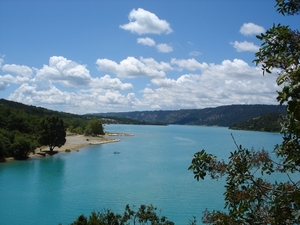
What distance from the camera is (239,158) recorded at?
394cm

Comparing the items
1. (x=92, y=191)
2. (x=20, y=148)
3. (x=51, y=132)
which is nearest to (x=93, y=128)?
(x=51, y=132)

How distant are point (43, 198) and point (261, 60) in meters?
25.5

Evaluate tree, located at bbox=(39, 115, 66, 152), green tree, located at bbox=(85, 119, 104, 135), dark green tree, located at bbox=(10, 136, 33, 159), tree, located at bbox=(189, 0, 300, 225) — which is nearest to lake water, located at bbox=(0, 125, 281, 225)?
dark green tree, located at bbox=(10, 136, 33, 159)

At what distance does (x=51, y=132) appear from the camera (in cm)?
5259

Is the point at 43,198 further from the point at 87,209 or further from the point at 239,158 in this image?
the point at 239,158

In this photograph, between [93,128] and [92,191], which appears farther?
[93,128]

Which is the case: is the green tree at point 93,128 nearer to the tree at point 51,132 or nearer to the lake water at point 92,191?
the tree at point 51,132

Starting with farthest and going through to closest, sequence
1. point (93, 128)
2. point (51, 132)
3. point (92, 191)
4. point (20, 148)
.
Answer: point (93, 128) → point (51, 132) → point (20, 148) → point (92, 191)

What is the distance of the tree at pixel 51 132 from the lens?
5219 centimetres

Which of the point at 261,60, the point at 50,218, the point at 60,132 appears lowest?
the point at 50,218

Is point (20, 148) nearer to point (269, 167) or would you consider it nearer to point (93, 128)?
point (269, 167)

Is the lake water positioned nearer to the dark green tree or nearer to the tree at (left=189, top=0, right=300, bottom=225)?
the dark green tree

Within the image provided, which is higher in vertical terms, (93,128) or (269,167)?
(269,167)

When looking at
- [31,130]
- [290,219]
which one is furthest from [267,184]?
[31,130]
